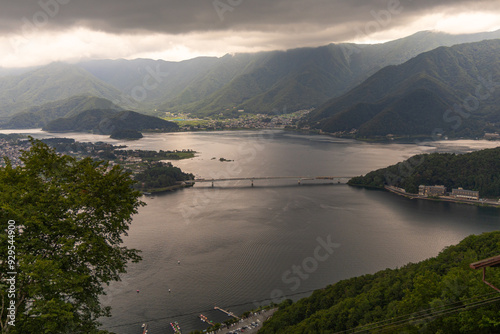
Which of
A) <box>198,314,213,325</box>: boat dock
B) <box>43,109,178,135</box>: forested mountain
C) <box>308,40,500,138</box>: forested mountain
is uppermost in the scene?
<box>308,40,500,138</box>: forested mountain

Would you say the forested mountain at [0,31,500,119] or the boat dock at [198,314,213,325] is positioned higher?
the forested mountain at [0,31,500,119]

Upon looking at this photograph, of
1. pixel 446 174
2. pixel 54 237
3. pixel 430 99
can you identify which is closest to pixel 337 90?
pixel 430 99

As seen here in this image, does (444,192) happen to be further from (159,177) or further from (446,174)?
(159,177)

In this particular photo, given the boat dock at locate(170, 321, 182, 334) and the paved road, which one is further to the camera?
the boat dock at locate(170, 321, 182, 334)

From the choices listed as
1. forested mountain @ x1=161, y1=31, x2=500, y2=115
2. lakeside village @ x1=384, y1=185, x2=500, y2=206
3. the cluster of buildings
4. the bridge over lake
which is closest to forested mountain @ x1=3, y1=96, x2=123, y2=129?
forested mountain @ x1=161, y1=31, x2=500, y2=115

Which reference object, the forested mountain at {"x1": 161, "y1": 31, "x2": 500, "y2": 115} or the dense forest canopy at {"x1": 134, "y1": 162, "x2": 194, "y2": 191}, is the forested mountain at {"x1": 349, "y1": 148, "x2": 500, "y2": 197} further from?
the forested mountain at {"x1": 161, "y1": 31, "x2": 500, "y2": 115}

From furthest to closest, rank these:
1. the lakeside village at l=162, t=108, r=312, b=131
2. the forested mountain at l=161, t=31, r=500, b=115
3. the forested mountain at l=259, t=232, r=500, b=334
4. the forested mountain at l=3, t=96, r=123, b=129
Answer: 1. the forested mountain at l=161, t=31, r=500, b=115
2. the forested mountain at l=3, t=96, r=123, b=129
3. the lakeside village at l=162, t=108, r=312, b=131
4. the forested mountain at l=259, t=232, r=500, b=334

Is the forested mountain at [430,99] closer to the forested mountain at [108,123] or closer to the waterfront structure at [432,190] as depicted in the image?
the forested mountain at [108,123]
